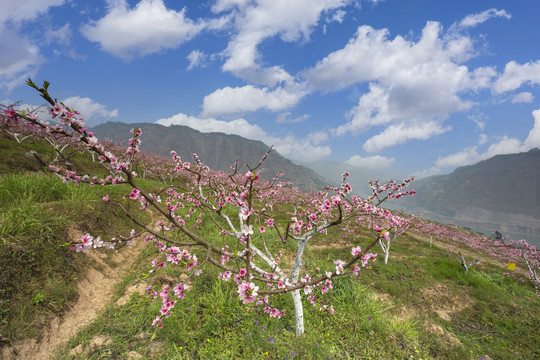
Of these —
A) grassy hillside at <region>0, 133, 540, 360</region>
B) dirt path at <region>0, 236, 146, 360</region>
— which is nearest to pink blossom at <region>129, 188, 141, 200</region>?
grassy hillside at <region>0, 133, 540, 360</region>

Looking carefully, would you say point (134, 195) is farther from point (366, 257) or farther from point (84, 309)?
point (84, 309)

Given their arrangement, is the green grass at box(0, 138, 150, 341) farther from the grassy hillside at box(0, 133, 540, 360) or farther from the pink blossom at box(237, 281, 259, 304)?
the pink blossom at box(237, 281, 259, 304)

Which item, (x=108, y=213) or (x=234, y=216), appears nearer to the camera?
(x=108, y=213)

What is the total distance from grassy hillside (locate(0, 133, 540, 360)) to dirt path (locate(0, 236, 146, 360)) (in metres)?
0.20

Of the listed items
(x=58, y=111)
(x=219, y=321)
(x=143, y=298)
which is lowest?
(x=219, y=321)

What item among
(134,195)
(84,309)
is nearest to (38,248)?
(84,309)

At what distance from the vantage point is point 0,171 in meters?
10.8

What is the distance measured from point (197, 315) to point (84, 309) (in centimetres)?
299

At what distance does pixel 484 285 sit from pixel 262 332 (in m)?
11.7

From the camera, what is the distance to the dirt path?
4.33 m

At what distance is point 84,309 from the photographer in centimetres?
559

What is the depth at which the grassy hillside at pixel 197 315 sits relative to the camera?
4.54 meters

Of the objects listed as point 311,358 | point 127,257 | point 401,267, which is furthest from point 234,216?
point 311,358

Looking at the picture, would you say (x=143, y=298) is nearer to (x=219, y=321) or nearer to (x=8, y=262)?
(x=219, y=321)
